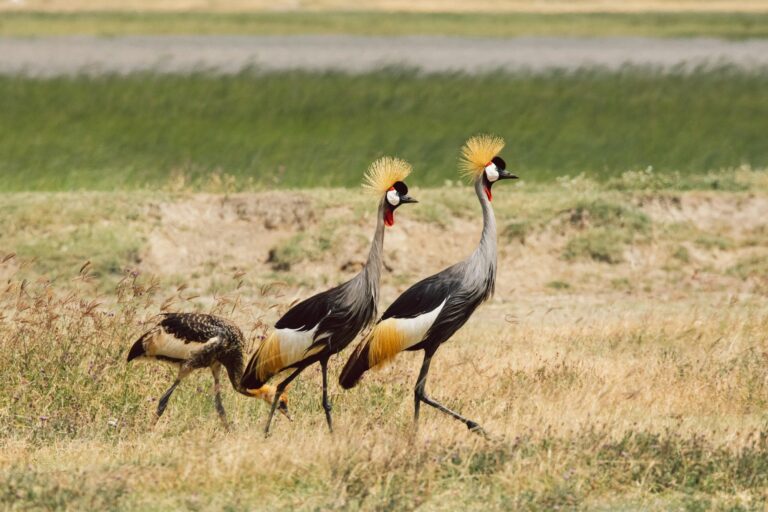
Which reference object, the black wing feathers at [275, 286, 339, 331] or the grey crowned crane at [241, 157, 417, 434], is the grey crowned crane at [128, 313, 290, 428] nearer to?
the grey crowned crane at [241, 157, 417, 434]

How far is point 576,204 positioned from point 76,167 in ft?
24.6

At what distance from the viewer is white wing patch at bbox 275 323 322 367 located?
9062mm

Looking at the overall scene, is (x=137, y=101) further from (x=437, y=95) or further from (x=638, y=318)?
(x=638, y=318)

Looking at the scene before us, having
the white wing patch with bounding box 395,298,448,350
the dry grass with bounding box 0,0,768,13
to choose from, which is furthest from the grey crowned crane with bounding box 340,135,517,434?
the dry grass with bounding box 0,0,768,13

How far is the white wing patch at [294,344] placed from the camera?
906 cm

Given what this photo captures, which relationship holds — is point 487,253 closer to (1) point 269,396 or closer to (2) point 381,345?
(2) point 381,345

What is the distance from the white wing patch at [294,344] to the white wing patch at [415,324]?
1.65 ft

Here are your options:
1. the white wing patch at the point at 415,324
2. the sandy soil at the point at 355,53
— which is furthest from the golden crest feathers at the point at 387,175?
the sandy soil at the point at 355,53

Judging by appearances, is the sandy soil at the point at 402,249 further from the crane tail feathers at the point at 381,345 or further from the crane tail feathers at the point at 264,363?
the crane tail feathers at the point at 381,345

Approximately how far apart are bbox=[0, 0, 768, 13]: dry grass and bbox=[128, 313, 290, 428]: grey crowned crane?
6254 cm

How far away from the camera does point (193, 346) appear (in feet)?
30.6

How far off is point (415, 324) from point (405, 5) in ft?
225

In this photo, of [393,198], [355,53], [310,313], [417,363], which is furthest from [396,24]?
[310,313]

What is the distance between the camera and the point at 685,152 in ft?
76.5
